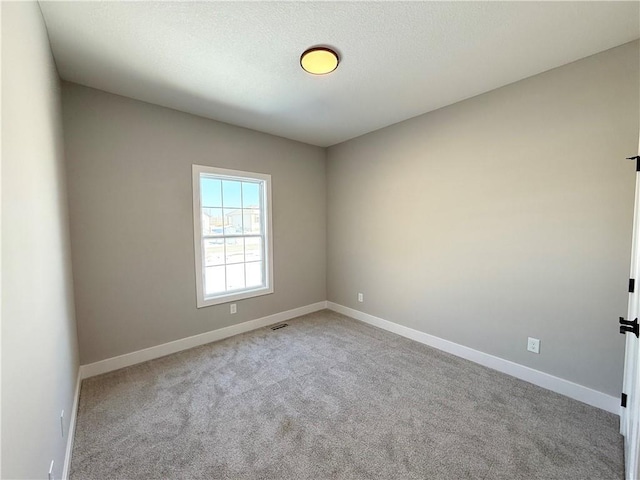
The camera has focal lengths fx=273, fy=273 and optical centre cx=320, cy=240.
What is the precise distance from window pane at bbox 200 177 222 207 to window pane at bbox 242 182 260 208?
33cm

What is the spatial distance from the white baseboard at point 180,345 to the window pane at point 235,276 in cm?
50

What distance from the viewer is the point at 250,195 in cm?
370

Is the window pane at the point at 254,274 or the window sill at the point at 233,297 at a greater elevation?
the window pane at the point at 254,274

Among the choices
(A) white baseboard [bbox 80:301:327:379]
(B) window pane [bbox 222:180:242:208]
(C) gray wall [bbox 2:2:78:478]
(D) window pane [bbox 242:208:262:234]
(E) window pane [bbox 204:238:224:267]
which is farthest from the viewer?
(D) window pane [bbox 242:208:262:234]

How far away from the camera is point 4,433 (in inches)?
31.0

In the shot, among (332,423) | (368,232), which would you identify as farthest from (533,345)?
(368,232)

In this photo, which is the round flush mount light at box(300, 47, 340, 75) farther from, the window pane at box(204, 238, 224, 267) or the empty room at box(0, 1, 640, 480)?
the window pane at box(204, 238, 224, 267)

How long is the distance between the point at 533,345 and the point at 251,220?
131 inches

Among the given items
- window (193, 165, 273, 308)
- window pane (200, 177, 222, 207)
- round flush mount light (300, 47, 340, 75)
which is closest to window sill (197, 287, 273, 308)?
window (193, 165, 273, 308)

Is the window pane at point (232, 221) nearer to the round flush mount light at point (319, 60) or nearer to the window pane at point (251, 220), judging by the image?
the window pane at point (251, 220)

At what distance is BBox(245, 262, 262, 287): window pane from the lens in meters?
3.74

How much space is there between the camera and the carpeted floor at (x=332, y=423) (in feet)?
5.24

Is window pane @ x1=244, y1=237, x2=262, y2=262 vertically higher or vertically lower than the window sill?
higher

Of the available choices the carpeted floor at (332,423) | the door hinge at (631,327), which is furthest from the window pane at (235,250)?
the door hinge at (631,327)
